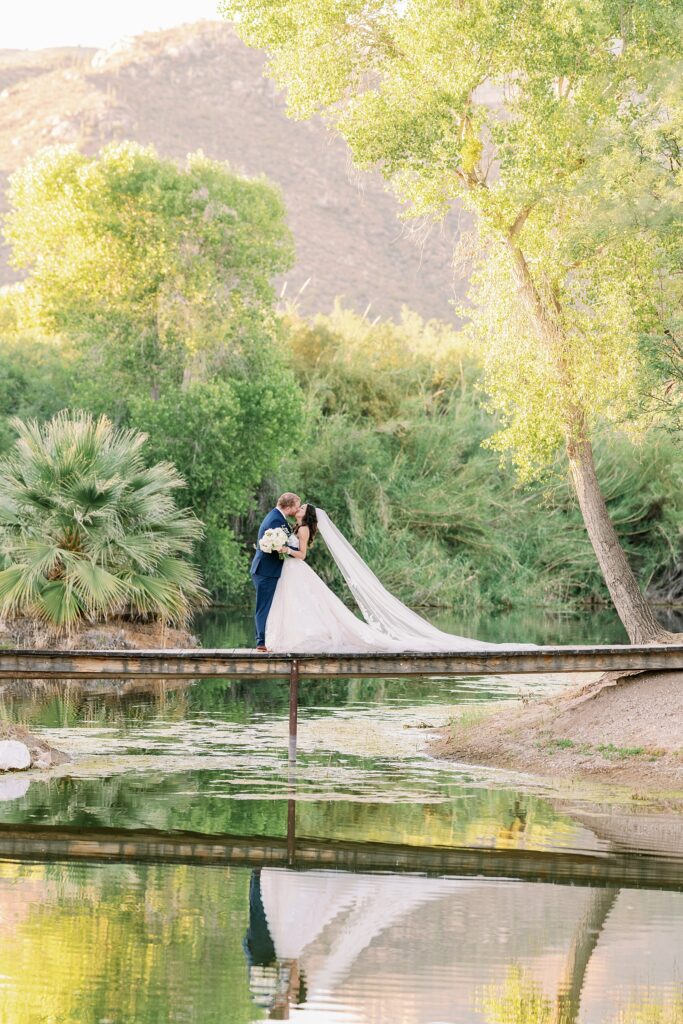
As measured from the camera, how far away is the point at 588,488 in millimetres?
18812

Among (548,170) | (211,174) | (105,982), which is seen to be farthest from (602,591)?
(105,982)

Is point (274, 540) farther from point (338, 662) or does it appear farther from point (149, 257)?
point (149, 257)

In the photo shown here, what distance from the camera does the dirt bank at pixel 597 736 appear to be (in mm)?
14219

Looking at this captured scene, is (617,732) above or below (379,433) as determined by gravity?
below

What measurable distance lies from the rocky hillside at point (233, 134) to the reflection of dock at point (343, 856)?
83609mm

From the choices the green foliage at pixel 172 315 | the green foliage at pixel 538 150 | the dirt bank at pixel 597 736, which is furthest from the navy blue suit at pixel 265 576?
the green foliage at pixel 172 315

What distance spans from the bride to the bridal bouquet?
0.10 metres

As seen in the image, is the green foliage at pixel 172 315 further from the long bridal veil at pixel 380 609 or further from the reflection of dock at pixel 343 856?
the reflection of dock at pixel 343 856

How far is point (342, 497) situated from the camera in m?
45.0

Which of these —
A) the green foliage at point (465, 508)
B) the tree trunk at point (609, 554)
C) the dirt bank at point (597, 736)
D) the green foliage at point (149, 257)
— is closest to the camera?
the dirt bank at point (597, 736)

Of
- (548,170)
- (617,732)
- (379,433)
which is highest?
(379,433)

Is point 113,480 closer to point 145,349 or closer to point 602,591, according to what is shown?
point 145,349

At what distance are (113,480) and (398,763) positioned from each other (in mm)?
12199

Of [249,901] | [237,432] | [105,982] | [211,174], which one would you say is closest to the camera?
[105,982]
